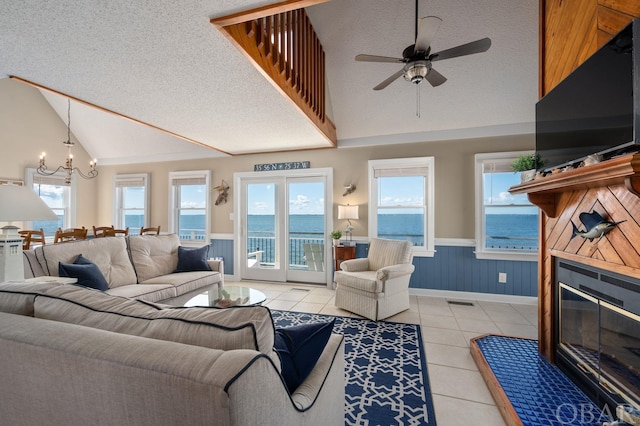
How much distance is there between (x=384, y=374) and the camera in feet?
7.08

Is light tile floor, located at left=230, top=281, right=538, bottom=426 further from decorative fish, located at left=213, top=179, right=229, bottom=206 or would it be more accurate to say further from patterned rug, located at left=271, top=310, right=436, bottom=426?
decorative fish, located at left=213, top=179, right=229, bottom=206

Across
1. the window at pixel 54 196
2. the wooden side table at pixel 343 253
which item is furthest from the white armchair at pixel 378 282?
the window at pixel 54 196

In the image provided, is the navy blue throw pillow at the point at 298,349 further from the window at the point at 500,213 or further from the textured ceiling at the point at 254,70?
the window at the point at 500,213

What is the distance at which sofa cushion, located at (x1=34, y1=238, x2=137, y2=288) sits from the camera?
2.57 meters

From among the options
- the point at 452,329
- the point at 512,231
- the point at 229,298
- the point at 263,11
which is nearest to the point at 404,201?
the point at 512,231

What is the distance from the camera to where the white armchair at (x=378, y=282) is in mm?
3205

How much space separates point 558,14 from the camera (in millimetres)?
2012

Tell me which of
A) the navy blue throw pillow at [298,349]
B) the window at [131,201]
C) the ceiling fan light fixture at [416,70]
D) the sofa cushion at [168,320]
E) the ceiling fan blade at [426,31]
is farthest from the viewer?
the window at [131,201]

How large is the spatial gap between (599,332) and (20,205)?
12.2ft

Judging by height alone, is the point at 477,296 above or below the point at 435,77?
below

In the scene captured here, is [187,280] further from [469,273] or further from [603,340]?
[469,273]

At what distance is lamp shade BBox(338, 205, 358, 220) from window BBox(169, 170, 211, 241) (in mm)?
2712

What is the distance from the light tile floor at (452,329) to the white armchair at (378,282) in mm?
181

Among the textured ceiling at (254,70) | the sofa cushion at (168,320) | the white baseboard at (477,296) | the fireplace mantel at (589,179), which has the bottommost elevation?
the white baseboard at (477,296)
